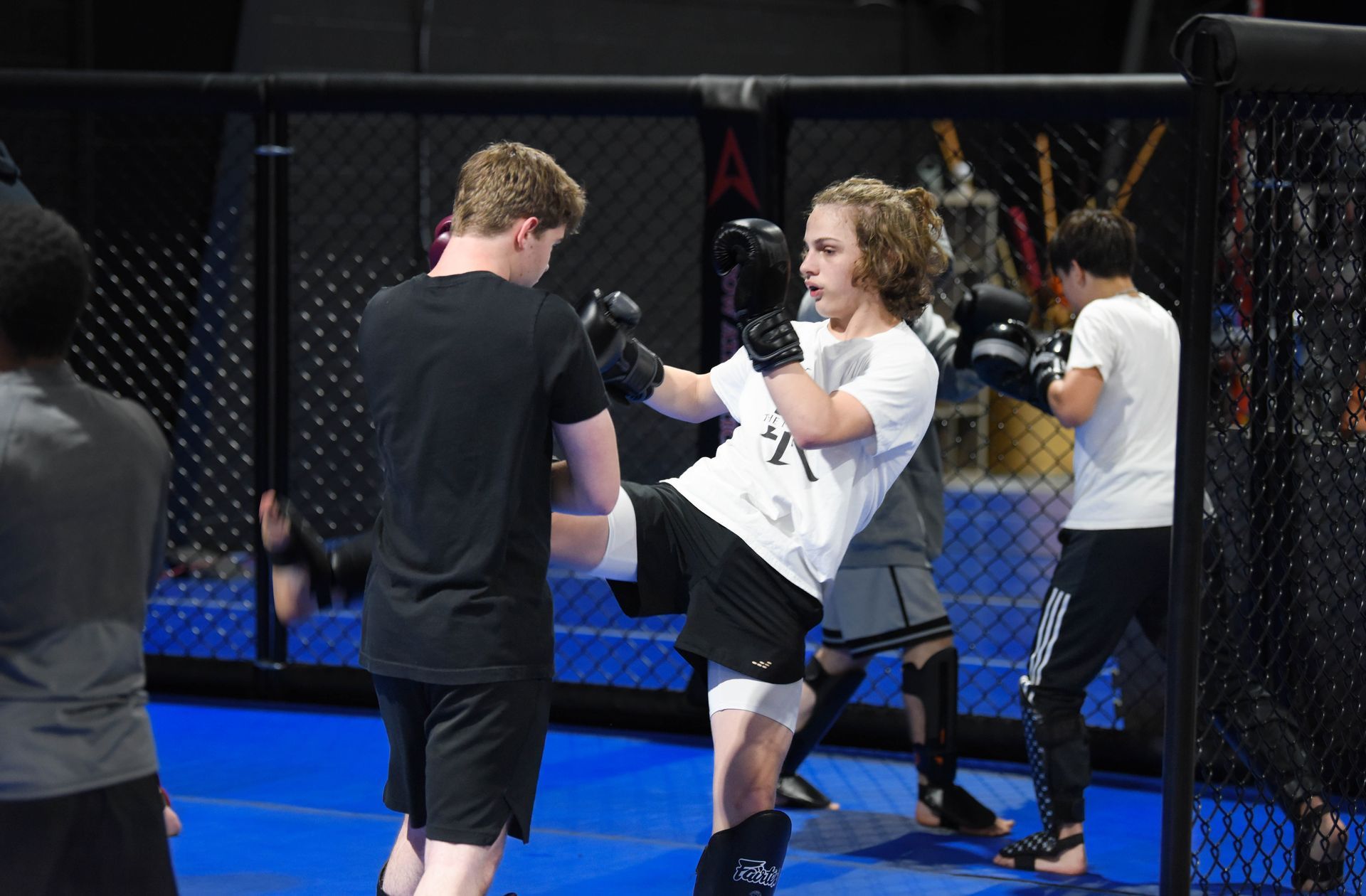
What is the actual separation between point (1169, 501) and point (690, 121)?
5752 millimetres

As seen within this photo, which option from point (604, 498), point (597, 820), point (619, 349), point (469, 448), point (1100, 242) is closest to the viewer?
point (469, 448)

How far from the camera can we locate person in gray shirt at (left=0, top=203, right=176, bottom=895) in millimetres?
1556

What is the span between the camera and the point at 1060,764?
316cm

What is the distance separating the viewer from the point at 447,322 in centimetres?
205

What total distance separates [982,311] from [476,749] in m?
1.83

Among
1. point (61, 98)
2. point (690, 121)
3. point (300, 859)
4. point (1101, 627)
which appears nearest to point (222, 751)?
point (300, 859)

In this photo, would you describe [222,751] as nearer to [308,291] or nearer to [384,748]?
[384,748]

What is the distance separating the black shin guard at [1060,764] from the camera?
3166 mm

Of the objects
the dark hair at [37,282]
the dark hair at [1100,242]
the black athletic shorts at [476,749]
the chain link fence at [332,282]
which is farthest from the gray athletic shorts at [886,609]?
the dark hair at [37,282]

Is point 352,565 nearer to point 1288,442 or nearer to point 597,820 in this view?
point 597,820

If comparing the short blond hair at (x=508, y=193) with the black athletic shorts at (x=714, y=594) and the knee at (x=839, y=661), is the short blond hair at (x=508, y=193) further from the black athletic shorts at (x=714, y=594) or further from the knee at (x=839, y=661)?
the knee at (x=839, y=661)

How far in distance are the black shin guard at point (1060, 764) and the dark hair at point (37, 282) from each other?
90.1 inches

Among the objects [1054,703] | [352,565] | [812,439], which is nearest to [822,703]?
[1054,703]

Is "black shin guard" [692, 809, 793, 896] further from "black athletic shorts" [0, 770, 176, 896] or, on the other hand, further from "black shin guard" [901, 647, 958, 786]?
"black shin guard" [901, 647, 958, 786]
